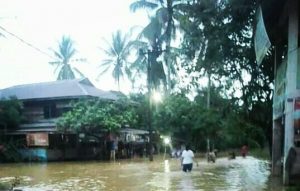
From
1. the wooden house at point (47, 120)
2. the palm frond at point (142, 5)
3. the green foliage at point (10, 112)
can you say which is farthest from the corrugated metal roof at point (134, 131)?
the palm frond at point (142, 5)

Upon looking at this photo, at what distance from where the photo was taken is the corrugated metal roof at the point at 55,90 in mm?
41094

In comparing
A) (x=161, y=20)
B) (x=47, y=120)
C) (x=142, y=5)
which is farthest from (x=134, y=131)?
(x=142, y=5)

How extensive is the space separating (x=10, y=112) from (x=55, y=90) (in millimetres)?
4973

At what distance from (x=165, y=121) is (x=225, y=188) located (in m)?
23.6

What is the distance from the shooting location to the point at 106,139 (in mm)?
39094

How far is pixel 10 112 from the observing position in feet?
128

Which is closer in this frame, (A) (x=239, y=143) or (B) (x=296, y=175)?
(B) (x=296, y=175)

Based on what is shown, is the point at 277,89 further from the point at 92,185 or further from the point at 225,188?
the point at 92,185

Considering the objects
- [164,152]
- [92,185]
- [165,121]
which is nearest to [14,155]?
[165,121]

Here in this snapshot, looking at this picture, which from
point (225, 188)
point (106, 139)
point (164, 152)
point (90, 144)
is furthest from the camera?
point (164, 152)

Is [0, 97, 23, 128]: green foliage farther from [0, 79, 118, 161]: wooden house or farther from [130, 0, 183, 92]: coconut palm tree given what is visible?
[130, 0, 183, 92]: coconut palm tree

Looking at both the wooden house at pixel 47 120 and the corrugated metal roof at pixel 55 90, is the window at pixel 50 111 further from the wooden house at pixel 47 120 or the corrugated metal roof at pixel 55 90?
the corrugated metal roof at pixel 55 90

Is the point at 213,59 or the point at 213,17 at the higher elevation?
the point at 213,17

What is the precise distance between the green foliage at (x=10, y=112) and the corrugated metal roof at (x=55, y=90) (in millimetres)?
2246
